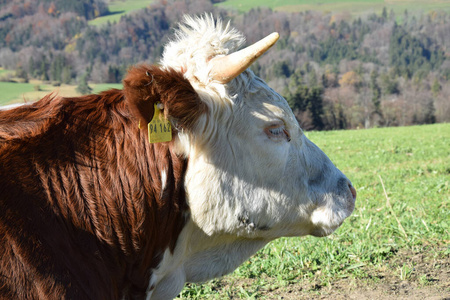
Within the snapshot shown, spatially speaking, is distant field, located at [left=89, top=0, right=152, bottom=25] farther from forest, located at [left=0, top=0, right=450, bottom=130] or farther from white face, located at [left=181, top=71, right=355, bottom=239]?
white face, located at [left=181, top=71, right=355, bottom=239]

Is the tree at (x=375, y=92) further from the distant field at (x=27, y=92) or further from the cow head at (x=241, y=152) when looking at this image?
the cow head at (x=241, y=152)

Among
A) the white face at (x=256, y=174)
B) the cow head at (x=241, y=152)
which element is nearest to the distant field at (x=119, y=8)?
the cow head at (x=241, y=152)

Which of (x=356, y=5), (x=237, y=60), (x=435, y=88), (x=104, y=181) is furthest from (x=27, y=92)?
(x=356, y=5)

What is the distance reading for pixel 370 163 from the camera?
14.1m

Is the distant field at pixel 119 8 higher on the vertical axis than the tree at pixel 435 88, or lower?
higher

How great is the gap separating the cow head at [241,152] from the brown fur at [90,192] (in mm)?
86

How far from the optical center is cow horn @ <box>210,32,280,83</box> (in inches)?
90.6

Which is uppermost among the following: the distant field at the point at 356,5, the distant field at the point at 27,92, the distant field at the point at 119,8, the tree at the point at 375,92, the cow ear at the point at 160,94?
the cow ear at the point at 160,94

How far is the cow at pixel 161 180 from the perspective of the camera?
2096 millimetres

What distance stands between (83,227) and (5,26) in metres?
116

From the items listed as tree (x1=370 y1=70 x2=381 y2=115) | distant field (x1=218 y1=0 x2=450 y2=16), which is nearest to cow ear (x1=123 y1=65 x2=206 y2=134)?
tree (x1=370 y1=70 x2=381 y2=115)

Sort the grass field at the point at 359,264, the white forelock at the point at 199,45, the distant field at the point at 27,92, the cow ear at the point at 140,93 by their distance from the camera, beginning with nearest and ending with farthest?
the cow ear at the point at 140,93 → the white forelock at the point at 199,45 → the distant field at the point at 27,92 → the grass field at the point at 359,264

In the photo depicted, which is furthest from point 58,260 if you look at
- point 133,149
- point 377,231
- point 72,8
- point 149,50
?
point 72,8

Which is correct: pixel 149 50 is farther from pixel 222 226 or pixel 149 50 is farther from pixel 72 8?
pixel 222 226
